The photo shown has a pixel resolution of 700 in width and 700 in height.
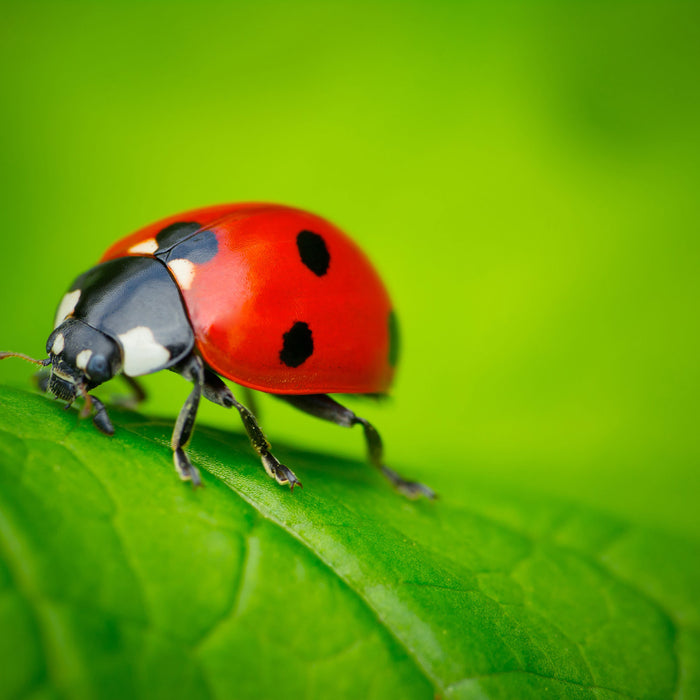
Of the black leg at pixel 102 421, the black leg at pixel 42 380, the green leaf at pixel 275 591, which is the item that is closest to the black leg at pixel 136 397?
the black leg at pixel 42 380

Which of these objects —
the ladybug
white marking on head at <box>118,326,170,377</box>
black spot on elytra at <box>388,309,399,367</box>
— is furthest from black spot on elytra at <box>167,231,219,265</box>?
black spot on elytra at <box>388,309,399,367</box>

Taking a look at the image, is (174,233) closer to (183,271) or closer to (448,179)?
(183,271)

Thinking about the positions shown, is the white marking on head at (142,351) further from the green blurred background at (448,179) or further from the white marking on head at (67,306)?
the green blurred background at (448,179)

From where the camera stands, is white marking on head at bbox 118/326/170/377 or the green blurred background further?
the green blurred background

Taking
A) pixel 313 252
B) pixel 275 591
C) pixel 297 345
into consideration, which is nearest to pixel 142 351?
pixel 297 345

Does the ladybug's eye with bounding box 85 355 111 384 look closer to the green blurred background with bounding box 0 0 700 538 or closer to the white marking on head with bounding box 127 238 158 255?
A: the white marking on head with bounding box 127 238 158 255

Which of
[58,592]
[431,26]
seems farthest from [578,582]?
[431,26]

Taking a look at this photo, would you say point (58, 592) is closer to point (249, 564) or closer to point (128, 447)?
point (249, 564)
